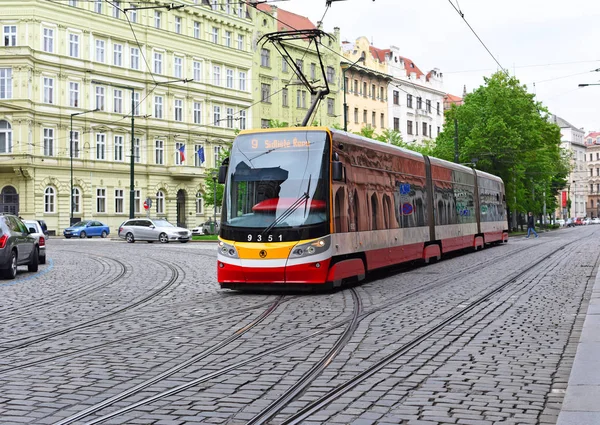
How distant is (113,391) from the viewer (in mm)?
6902

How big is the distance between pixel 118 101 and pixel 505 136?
91.7 ft

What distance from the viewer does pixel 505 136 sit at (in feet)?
194

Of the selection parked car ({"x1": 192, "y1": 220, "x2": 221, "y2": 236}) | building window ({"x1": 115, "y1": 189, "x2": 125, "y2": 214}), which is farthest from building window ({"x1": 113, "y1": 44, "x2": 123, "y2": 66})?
parked car ({"x1": 192, "y1": 220, "x2": 221, "y2": 236})

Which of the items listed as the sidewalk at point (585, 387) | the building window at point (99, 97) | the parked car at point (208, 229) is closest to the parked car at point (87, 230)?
the parked car at point (208, 229)

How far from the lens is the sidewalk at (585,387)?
5.49 m

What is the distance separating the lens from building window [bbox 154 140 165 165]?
65.3 m

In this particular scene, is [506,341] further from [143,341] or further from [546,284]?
[546,284]

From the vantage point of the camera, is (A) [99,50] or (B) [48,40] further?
(A) [99,50]

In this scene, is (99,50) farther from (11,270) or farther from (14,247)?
(11,270)

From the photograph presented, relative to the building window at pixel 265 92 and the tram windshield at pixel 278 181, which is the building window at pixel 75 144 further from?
the tram windshield at pixel 278 181

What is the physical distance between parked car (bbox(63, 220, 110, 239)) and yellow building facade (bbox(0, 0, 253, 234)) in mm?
2737

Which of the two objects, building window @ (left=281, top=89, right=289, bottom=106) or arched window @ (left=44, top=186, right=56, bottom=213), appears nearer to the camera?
A: arched window @ (left=44, top=186, right=56, bottom=213)

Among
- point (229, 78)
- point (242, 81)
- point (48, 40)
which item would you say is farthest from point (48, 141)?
point (242, 81)

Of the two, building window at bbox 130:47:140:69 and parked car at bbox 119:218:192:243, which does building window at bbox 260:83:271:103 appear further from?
parked car at bbox 119:218:192:243
